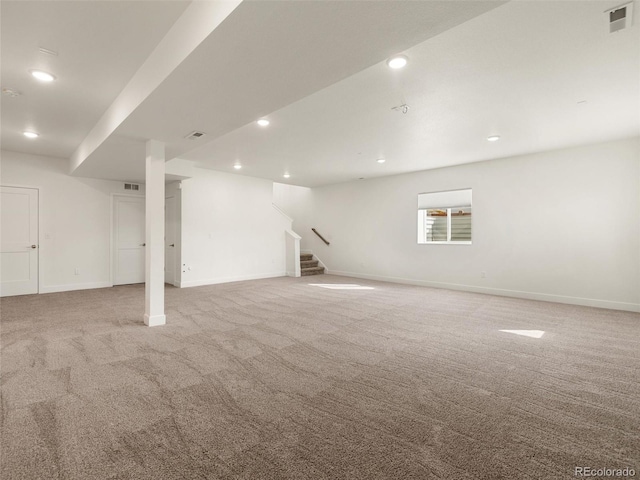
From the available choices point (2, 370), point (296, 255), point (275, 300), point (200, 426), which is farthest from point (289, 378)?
point (296, 255)

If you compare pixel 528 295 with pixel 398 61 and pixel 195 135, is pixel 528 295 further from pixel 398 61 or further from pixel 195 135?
pixel 195 135

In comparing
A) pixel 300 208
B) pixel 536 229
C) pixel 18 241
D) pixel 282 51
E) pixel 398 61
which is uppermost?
pixel 398 61

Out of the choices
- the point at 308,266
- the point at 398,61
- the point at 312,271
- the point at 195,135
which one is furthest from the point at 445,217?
the point at 195,135

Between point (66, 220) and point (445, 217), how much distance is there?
8752 millimetres

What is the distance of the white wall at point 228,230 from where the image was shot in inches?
285

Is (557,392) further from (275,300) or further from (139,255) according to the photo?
(139,255)

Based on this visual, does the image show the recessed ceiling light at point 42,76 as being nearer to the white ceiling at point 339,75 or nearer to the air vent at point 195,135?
the white ceiling at point 339,75

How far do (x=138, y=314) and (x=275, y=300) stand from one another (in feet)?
7.34

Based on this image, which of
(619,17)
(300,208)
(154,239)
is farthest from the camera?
(300,208)

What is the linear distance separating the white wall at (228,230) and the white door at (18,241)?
9.41 ft

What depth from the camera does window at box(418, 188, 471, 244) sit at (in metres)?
6.98

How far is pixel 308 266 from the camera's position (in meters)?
9.73

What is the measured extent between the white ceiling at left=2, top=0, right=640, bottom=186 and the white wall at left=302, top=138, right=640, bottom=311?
62 centimetres

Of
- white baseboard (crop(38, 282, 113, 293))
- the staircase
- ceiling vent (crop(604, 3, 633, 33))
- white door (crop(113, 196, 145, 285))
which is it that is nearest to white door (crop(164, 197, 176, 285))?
white door (crop(113, 196, 145, 285))
